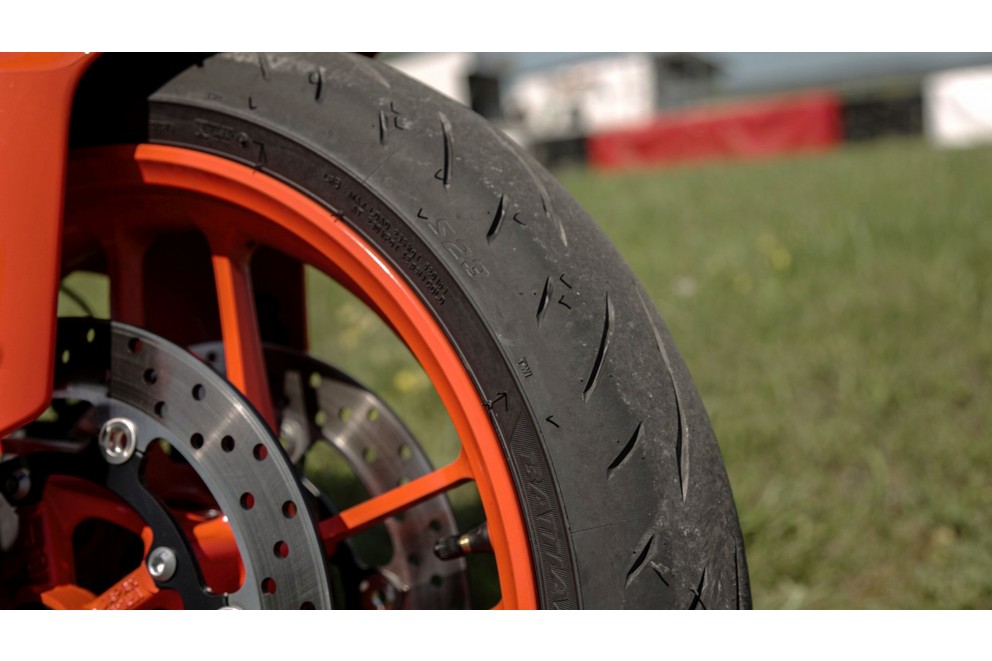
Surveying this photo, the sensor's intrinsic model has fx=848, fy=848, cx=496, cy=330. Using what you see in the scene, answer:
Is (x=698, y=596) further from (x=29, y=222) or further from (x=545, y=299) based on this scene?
(x=29, y=222)

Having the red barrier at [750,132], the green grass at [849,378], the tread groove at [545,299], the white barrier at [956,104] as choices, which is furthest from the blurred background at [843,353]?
the white barrier at [956,104]

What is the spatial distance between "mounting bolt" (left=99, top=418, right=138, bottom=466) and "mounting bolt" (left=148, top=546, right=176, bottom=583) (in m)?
0.12

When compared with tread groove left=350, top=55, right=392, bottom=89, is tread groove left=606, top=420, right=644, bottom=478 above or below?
below

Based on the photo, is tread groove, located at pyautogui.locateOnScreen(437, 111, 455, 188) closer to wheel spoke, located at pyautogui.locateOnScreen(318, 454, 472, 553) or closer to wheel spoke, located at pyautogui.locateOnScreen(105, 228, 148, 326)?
wheel spoke, located at pyautogui.locateOnScreen(318, 454, 472, 553)

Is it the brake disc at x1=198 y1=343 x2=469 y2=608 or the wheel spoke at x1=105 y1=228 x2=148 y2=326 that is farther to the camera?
the brake disc at x1=198 y1=343 x2=469 y2=608

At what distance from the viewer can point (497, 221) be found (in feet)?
3.07

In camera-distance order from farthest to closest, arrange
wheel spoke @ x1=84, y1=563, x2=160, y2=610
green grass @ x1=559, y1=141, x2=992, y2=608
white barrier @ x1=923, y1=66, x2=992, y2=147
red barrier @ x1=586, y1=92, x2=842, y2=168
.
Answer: red barrier @ x1=586, y1=92, x2=842, y2=168 < white barrier @ x1=923, y1=66, x2=992, y2=147 < green grass @ x1=559, y1=141, x2=992, y2=608 < wheel spoke @ x1=84, y1=563, x2=160, y2=610

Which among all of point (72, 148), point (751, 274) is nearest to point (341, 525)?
point (72, 148)

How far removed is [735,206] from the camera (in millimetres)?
5816

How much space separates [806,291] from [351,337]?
1834mm

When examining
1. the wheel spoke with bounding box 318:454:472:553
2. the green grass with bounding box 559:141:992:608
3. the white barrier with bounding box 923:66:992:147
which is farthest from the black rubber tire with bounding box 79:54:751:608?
the white barrier with bounding box 923:66:992:147

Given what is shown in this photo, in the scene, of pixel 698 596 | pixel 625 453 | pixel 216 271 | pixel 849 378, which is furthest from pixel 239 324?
pixel 849 378

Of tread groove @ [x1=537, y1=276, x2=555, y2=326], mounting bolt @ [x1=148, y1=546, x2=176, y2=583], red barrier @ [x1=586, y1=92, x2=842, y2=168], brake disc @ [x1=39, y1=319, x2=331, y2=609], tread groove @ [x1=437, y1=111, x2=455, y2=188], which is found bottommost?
mounting bolt @ [x1=148, y1=546, x2=176, y2=583]

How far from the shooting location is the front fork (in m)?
0.92
